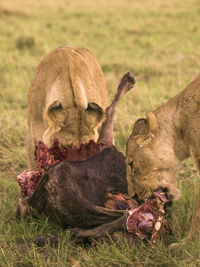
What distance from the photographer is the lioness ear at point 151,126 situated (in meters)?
3.21

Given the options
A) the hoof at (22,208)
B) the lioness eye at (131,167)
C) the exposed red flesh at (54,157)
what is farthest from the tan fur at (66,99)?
the hoof at (22,208)

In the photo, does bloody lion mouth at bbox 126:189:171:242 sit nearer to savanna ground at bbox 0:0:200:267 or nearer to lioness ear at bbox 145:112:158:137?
savanna ground at bbox 0:0:200:267

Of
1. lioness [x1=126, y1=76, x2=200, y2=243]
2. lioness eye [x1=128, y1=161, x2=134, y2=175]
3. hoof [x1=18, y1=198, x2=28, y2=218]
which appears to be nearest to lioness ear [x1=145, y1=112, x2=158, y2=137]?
lioness [x1=126, y1=76, x2=200, y2=243]

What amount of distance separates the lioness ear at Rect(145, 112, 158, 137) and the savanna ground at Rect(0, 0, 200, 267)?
0.59 meters

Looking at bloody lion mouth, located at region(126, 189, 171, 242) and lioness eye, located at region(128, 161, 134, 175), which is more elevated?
lioness eye, located at region(128, 161, 134, 175)

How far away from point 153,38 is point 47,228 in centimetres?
800

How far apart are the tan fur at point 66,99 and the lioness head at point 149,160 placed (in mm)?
345

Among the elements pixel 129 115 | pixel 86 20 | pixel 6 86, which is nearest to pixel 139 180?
pixel 129 115

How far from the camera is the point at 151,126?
127 inches

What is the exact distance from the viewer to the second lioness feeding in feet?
9.68

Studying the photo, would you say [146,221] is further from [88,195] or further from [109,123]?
[109,123]

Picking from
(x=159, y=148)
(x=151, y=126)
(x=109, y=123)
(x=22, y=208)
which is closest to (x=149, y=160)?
(x=159, y=148)

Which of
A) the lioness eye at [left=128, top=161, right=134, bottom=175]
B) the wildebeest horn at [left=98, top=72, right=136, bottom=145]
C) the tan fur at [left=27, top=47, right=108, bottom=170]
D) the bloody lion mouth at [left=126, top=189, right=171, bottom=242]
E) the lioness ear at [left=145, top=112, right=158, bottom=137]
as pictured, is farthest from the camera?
the wildebeest horn at [left=98, top=72, right=136, bottom=145]

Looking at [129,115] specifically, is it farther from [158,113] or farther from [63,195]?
[63,195]
